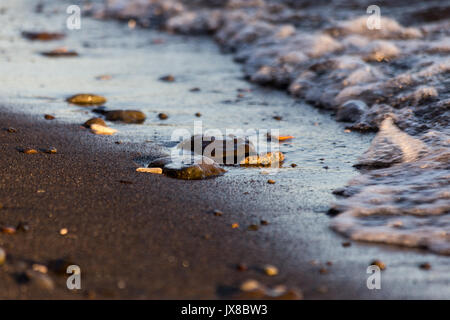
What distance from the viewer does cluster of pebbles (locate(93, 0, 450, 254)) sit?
9.78 feet

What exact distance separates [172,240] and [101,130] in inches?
79.4

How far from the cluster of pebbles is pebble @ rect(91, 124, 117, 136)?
1.92 m

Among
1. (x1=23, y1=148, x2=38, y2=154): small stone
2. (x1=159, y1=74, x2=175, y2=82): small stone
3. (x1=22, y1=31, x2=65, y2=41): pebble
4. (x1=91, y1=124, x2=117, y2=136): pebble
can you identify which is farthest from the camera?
(x1=22, y1=31, x2=65, y2=41): pebble

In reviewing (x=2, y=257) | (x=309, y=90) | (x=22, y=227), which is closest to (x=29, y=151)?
(x=22, y=227)

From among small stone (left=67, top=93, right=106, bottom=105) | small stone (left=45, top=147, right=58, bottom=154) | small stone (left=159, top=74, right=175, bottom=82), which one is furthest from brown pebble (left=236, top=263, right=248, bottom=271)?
small stone (left=159, top=74, right=175, bottom=82)

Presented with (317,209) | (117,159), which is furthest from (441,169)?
(117,159)

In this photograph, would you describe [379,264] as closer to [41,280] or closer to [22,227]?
[41,280]

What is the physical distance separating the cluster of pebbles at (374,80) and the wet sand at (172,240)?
0.87 feet

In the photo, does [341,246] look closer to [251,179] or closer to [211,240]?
[211,240]

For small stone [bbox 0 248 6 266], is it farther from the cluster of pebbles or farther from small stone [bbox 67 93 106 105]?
small stone [bbox 67 93 106 105]

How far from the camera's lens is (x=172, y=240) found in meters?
2.67

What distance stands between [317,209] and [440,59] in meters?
3.50

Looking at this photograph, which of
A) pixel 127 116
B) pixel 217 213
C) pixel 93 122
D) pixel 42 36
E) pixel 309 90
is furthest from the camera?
pixel 42 36

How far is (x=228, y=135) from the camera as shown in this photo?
4316mm
